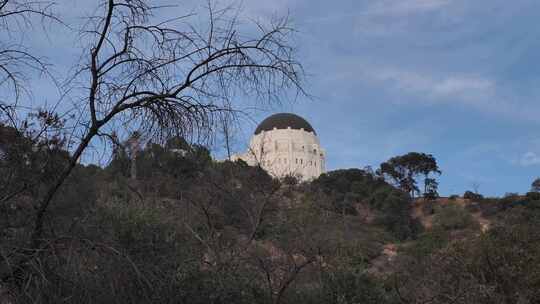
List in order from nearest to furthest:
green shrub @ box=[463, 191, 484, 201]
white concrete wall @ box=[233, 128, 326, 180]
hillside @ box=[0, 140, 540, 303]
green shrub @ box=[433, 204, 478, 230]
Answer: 1. hillside @ box=[0, 140, 540, 303]
2. green shrub @ box=[433, 204, 478, 230]
3. green shrub @ box=[463, 191, 484, 201]
4. white concrete wall @ box=[233, 128, 326, 180]

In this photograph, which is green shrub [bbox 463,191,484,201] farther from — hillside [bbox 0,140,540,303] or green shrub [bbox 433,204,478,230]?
hillside [bbox 0,140,540,303]

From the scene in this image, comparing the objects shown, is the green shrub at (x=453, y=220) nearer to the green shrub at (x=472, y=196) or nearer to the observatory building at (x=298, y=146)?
the green shrub at (x=472, y=196)

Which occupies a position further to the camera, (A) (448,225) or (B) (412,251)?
(A) (448,225)

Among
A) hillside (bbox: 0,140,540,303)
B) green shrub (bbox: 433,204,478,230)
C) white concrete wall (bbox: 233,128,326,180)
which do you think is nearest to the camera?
hillside (bbox: 0,140,540,303)

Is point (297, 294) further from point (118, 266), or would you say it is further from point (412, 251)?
point (412, 251)

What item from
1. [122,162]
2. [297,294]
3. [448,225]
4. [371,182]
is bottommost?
[297,294]

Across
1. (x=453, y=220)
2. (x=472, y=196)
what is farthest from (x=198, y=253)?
(x=472, y=196)

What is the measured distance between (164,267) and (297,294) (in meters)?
4.80

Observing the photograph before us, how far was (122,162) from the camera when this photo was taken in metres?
4.37

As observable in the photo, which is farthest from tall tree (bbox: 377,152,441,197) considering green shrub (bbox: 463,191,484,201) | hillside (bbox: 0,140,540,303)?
hillside (bbox: 0,140,540,303)

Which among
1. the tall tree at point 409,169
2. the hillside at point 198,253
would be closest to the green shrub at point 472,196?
the tall tree at point 409,169

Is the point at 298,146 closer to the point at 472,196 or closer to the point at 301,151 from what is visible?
the point at 301,151

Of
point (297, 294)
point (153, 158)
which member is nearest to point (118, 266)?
point (153, 158)

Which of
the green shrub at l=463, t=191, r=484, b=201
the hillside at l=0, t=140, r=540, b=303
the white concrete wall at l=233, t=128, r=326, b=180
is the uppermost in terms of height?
the white concrete wall at l=233, t=128, r=326, b=180
